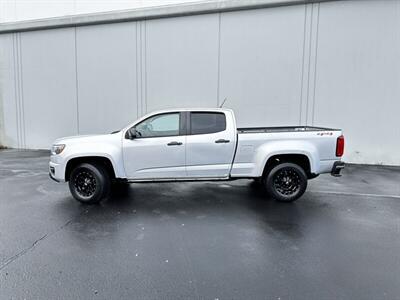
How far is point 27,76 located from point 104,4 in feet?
16.8

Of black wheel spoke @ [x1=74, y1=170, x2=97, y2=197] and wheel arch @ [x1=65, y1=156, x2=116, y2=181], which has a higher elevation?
wheel arch @ [x1=65, y1=156, x2=116, y2=181]

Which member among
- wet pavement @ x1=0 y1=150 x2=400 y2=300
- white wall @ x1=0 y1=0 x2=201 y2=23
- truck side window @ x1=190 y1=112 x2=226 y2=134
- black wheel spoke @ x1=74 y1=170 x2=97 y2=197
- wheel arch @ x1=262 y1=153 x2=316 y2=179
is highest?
white wall @ x1=0 y1=0 x2=201 y2=23

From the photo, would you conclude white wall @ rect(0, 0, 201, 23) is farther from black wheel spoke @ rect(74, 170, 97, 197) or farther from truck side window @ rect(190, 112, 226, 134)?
black wheel spoke @ rect(74, 170, 97, 197)

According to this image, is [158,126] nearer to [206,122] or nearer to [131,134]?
[131,134]

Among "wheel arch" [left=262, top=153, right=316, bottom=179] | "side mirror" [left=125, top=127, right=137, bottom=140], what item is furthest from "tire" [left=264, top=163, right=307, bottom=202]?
"side mirror" [left=125, top=127, right=137, bottom=140]

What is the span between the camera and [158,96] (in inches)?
470

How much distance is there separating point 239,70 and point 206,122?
5872 mm

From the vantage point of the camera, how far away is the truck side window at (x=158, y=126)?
5805 mm

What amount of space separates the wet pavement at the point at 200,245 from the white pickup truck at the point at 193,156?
0.52m

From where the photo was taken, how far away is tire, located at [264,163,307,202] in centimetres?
571

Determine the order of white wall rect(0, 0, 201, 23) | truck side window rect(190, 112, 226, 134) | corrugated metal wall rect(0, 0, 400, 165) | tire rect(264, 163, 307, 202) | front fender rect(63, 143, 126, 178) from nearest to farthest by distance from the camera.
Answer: front fender rect(63, 143, 126, 178)
tire rect(264, 163, 307, 202)
truck side window rect(190, 112, 226, 134)
corrugated metal wall rect(0, 0, 400, 165)
white wall rect(0, 0, 201, 23)

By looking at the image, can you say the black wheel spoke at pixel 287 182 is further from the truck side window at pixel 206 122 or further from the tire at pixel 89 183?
the tire at pixel 89 183

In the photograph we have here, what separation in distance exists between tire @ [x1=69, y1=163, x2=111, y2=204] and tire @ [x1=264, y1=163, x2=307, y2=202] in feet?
10.3

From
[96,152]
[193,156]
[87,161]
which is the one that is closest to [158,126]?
[193,156]
